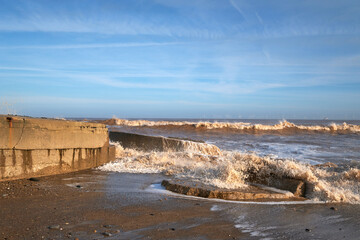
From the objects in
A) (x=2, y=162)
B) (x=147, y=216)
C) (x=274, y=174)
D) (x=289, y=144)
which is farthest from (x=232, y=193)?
(x=289, y=144)

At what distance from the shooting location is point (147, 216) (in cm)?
396

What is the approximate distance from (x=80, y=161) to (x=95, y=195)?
94.1 inches

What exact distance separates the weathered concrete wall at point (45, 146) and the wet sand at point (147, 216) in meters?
0.52

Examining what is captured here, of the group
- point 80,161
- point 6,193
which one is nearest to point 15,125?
point 6,193

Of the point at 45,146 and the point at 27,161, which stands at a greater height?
the point at 45,146

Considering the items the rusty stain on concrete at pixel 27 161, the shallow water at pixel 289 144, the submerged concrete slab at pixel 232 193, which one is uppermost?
the rusty stain on concrete at pixel 27 161

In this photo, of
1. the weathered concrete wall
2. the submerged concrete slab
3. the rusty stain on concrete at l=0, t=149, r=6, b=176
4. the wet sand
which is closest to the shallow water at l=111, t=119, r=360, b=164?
the submerged concrete slab

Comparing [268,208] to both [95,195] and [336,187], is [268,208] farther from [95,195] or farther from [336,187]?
[95,195]

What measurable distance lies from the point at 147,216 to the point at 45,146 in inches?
128

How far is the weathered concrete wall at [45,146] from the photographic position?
559cm

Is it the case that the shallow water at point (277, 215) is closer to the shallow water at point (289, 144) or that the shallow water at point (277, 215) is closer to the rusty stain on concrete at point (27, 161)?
the rusty stain on concrete at point (27, 161)

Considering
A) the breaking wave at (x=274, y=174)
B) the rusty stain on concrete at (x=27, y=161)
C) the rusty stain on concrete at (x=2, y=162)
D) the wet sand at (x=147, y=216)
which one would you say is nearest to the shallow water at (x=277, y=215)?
the wet sand at (x=147, y=216)

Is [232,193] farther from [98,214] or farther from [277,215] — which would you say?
[98,214]

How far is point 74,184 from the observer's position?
570cm
